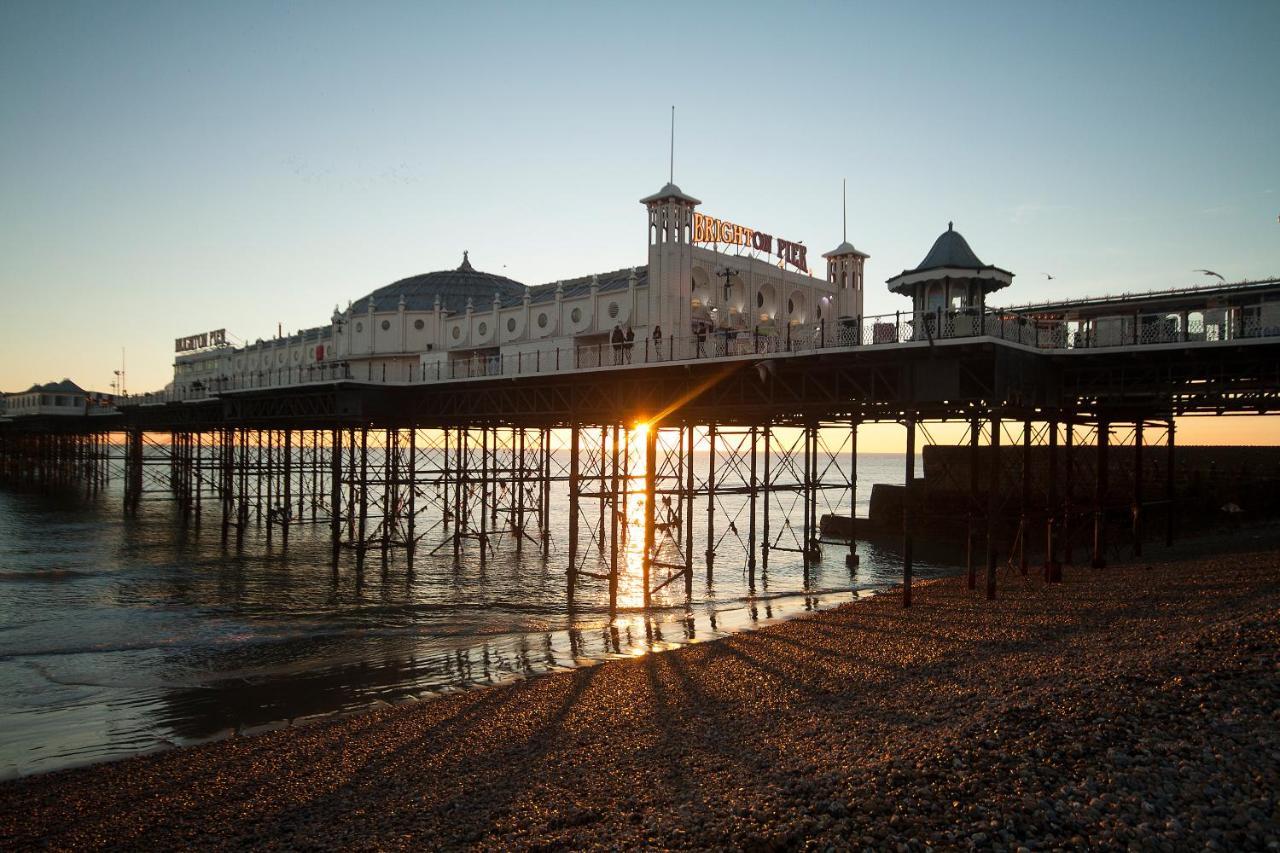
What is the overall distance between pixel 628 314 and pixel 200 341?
5561cm

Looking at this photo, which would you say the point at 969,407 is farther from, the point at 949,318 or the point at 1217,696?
the point at 1217,696

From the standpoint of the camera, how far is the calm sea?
55.3 ft

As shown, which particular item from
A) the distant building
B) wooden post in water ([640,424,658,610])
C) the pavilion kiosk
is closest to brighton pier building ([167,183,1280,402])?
the pavilion kiosk

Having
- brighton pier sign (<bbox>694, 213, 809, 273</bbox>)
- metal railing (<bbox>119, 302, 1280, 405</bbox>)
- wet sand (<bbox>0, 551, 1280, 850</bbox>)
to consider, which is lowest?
wet sand (<bbox>0, 551, 1280, 850</bbox>)

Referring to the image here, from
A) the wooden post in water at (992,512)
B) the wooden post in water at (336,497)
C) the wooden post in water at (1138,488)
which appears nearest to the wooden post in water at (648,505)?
the wooden post in water at (992,512)

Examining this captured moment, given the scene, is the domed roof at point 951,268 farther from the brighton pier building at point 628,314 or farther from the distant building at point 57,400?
the distant building at point 57,400

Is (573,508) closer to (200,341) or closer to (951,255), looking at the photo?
(951,255)

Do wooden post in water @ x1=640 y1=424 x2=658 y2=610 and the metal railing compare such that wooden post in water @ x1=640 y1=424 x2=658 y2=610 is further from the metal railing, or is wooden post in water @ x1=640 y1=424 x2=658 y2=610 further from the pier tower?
the pier tower

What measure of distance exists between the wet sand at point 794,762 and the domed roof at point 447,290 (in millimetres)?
32250

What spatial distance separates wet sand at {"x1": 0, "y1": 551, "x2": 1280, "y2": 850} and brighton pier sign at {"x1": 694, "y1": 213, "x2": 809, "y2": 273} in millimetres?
18399

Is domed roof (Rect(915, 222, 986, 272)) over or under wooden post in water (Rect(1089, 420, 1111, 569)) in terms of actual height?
over

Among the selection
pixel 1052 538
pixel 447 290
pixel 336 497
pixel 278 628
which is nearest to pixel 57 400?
pixel 447 290

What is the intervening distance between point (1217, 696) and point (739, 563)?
29956mm

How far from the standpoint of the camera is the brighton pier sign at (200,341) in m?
69.6
